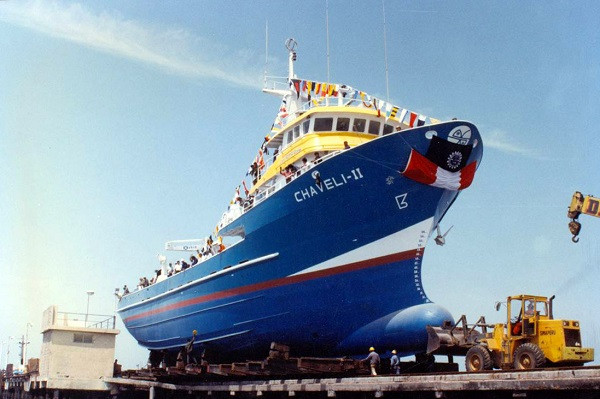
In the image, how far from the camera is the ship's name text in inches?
612

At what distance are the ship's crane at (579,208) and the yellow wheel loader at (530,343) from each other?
2718 mm

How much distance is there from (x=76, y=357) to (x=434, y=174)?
15431mm

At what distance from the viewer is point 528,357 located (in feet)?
35.5

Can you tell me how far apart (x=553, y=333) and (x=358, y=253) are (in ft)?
18.9

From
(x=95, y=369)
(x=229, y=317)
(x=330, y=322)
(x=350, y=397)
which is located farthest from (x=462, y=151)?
(x=95, y=369)

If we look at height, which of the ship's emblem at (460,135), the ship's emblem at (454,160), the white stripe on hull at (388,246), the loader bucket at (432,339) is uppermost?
the ship's emblem at (460,135)

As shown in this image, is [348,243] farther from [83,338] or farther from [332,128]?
[83,338]

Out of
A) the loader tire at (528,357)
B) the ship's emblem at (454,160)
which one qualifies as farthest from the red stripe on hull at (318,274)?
the loader tire at (528,357)

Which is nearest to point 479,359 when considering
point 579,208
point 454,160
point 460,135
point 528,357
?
point 528,357

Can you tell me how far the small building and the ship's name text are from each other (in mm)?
11716

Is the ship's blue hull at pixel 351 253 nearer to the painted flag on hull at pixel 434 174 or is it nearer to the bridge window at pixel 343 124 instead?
the painted flag on hull at pixel 434 174

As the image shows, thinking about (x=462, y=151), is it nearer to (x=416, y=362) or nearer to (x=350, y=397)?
(x=416, y=362)

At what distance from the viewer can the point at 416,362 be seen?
16500 millimetres

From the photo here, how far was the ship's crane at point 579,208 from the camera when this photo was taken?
13422 mm
